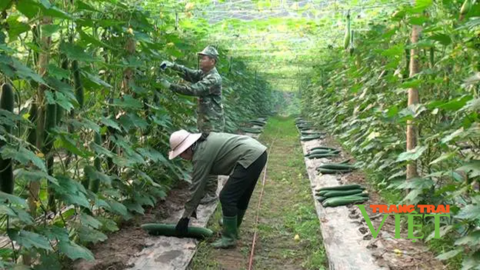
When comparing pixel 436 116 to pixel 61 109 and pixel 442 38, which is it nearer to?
pixel 442 38

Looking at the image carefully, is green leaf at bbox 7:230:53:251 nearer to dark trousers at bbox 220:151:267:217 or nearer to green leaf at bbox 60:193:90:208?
green leaf at bbox 60:193:90:208

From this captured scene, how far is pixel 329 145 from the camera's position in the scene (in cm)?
1178

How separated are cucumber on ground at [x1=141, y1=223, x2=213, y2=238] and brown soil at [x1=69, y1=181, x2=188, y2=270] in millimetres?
92

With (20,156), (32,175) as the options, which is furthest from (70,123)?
(20,156)

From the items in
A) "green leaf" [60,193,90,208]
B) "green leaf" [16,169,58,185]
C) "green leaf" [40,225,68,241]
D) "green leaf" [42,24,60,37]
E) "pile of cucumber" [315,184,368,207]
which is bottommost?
"pile of cucumber" [315,184,368,207]

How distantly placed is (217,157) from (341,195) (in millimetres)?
2291

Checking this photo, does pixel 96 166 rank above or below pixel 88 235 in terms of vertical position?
above

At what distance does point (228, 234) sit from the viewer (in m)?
5.25

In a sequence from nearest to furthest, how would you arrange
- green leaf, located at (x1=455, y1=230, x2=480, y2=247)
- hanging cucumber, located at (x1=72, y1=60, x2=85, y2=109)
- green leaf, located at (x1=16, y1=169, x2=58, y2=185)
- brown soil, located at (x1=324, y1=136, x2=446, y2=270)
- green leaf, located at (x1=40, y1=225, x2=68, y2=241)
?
green leaf, located at (x1=16, y1=169, x2=58, y2=185), green leaf, located at (x1=40, y1=225, x2=68, y2=241), green leaf, located at (x1=455, y1=230, x2=480, y2=247), hanging cucumber, located at (x1=72, y1=60, x2=85, y2=109), brown soil, located at (x1=324, y1=136, x2=446, y2=270)

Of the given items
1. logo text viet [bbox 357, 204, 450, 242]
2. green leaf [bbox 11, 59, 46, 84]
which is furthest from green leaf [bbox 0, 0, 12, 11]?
logo text viet [bbox 357, 204, 450, 242]

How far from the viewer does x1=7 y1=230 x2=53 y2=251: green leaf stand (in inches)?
111

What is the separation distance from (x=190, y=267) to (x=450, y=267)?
2.18 metres

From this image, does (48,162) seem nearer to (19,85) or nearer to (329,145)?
(19,85)

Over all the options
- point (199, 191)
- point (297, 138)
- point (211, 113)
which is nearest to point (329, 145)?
point (297, 138)
